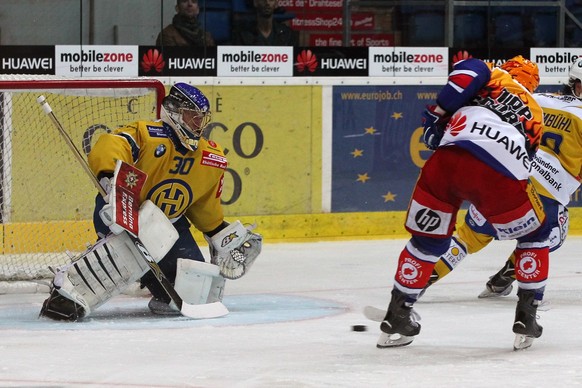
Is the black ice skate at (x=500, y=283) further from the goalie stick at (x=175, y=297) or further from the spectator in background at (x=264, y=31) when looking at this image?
the spectator in background at (x=264, y=31)

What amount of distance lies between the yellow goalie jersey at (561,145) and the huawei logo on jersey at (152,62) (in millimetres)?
2689

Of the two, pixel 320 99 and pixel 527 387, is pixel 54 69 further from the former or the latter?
pixel 527 387

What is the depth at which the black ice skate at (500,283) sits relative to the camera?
6.52m

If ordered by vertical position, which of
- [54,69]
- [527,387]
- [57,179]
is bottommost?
[527,387]

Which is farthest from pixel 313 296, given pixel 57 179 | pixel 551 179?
pixel 57 179

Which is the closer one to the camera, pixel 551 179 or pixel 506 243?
pixel 551 179

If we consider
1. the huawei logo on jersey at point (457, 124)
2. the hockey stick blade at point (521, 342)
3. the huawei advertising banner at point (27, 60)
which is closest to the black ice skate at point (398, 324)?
the hockey stick blade at point (521, 342)

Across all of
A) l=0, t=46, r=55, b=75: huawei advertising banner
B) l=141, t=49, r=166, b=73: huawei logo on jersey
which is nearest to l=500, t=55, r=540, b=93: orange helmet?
l=141, t=49, r=166, b=73: huawei logo on jersey

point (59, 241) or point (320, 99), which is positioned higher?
point (320, 99)

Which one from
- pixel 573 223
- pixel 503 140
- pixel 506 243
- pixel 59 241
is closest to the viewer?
pixel 503 140

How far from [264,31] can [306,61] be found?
33 centimetres

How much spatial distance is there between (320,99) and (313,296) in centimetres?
234

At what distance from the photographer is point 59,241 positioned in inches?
274

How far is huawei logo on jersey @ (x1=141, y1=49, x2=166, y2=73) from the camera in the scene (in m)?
8.41
